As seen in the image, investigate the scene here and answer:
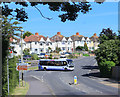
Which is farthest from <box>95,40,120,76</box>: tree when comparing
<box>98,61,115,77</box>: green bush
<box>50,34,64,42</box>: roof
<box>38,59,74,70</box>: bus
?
<box>50,34,64,42</box>: roof

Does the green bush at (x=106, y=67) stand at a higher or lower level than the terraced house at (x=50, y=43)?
lower

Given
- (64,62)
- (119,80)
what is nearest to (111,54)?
(119,80)

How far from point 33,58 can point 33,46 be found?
53.4 ft

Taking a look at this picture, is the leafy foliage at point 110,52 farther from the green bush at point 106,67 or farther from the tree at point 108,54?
the green bush at point 106,67

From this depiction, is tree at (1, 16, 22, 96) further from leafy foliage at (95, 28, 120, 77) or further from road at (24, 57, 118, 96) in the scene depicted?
leafy foliage at (95, 28, 120, 77)

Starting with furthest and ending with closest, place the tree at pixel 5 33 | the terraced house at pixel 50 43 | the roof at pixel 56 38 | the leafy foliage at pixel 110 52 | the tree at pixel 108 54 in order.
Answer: the roof at pixel 56 38
the terraced house at pixel 50 43
the leafy foliage at pixel 110 52
the tree at pixel 108 54
the tree at pixel 5 33

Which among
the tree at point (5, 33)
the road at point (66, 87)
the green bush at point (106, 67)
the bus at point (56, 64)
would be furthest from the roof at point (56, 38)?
the tree at point (5, 33)

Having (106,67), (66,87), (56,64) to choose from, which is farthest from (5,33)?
(56,64)

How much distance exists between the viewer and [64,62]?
46656 millimetres

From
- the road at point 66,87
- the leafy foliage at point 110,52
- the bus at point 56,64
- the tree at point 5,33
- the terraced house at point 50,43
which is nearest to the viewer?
the tree at point 5,33

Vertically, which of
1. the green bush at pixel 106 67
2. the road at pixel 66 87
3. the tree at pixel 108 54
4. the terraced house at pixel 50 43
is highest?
the terraced house at pixel 50 43

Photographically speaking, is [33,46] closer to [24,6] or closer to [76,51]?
[76,51]

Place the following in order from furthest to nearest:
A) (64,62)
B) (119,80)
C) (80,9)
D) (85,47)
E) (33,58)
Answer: (85,47) → (33,58) → (64,62) → (119,80) → (80,9)

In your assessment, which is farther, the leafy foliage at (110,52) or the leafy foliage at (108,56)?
the leafy foliage at (110,52)
